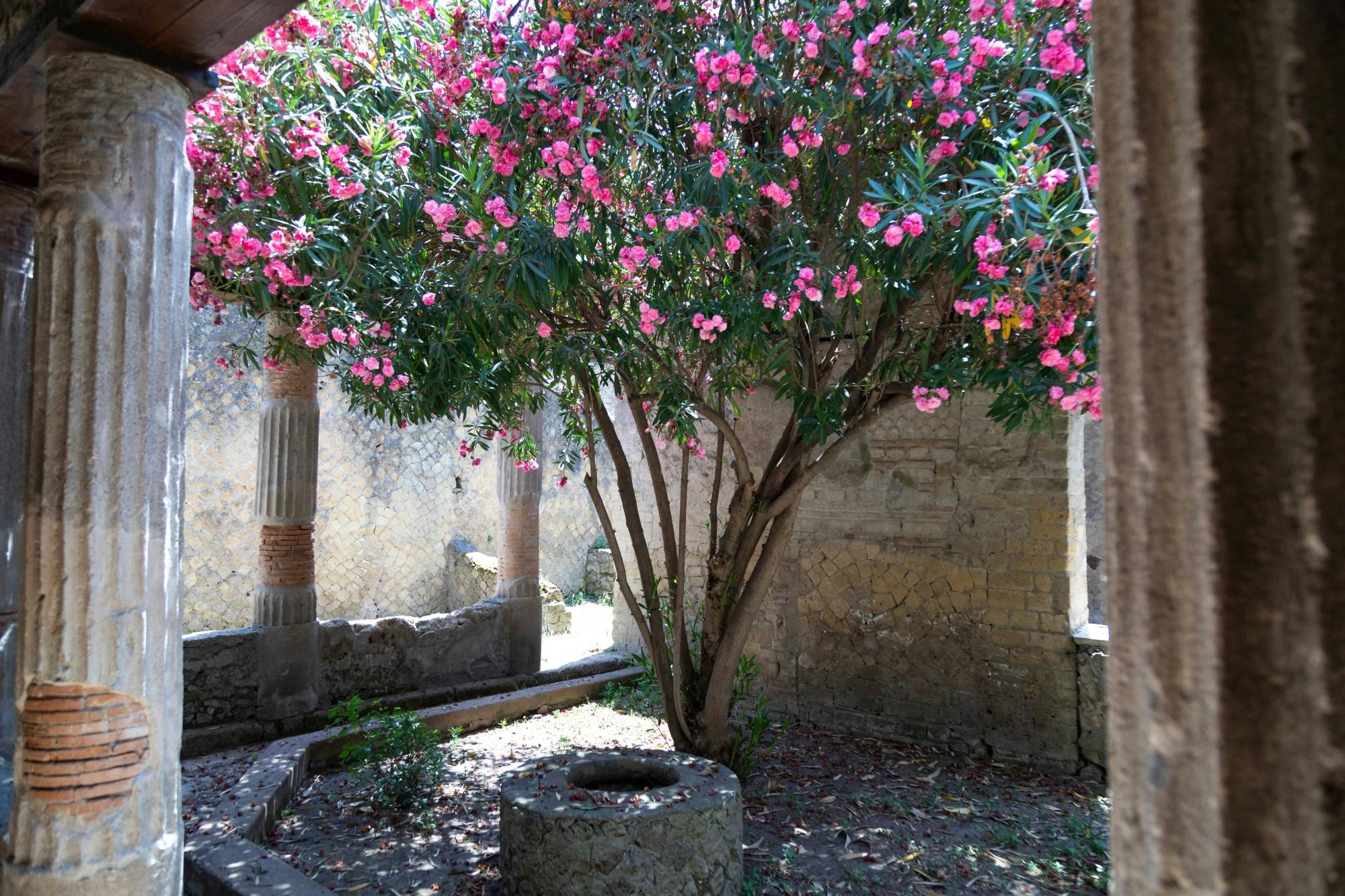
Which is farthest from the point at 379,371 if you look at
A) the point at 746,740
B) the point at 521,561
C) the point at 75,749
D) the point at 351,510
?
the point at 351,510

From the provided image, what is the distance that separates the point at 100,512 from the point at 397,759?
3305 millimetres

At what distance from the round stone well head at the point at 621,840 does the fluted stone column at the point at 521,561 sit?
13.1 ft

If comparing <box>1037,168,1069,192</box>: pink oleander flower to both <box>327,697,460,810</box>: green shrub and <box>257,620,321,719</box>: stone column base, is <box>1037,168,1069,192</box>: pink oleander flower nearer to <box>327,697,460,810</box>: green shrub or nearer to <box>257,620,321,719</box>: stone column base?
<box>327,697,460,810</box>: green shrub

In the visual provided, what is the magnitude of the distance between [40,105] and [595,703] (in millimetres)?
5854

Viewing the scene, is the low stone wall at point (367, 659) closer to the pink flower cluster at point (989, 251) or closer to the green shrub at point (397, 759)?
the green shrub at point (397, 759)

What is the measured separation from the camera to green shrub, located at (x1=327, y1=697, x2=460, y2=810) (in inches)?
190

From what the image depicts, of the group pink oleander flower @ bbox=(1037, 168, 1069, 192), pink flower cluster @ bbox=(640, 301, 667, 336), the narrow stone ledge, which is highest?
pink oleander flower @ bbox=(1037, 168, 1069, 192)

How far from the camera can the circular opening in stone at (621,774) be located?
162 inches

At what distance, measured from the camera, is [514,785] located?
12.5ft

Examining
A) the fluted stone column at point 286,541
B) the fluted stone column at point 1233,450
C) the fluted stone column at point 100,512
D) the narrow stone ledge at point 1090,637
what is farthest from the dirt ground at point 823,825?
the fluted stone column at point 1233,450

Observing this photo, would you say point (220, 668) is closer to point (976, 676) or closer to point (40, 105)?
point (40, 105)

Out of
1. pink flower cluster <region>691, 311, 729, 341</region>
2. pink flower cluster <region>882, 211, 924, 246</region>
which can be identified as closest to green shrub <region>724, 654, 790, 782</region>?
pink flower cluster <region>691, 311, 729, 341</region>

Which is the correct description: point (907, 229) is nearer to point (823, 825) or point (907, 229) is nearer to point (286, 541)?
point (823, 825)

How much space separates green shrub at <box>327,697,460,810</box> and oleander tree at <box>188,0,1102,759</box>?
2.04 m
